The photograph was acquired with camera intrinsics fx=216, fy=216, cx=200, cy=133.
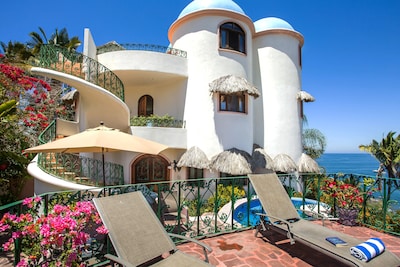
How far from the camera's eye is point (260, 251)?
443cm

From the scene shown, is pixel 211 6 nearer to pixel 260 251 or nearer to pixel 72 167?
pixel 72 167

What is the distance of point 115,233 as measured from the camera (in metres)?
3.18

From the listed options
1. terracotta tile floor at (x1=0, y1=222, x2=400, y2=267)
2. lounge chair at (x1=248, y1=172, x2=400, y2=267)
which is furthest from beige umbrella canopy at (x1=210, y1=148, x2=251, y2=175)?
terracotta tile floor at (x1=0, y1=222, x2=400, y2=267)

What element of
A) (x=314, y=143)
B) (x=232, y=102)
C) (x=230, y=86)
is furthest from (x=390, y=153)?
(x=230, y=86)

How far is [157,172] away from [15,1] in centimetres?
1075

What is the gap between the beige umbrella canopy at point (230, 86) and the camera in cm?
1117

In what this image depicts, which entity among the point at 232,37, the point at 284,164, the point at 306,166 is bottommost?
the point at 306,166

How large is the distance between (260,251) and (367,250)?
1830 mm

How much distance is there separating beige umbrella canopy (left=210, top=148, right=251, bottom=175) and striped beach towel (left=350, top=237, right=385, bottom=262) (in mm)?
7163

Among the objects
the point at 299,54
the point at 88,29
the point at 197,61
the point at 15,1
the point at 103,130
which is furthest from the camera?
the point at 299,54

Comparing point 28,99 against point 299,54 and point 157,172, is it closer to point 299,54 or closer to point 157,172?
point 157,172

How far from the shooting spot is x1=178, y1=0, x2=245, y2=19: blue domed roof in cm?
1217

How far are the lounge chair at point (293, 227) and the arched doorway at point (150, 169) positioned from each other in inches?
340

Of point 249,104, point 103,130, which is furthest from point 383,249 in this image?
point 249,104
